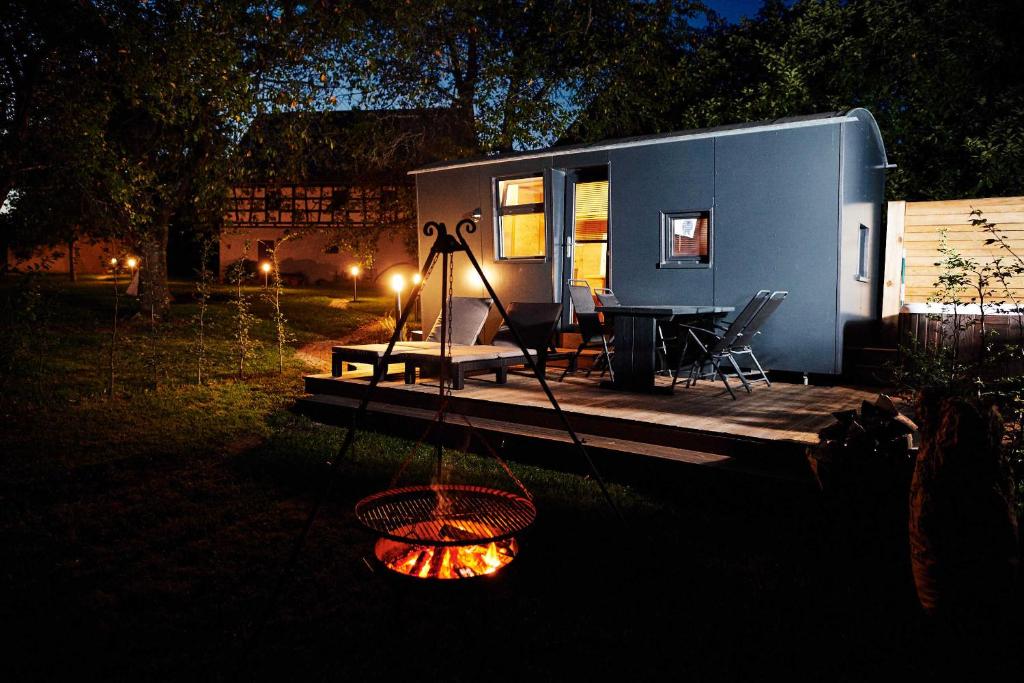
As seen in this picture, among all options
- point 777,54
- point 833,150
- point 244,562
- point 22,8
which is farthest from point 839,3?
point 244,562

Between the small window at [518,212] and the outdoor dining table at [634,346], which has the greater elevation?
the small window at [518,212]

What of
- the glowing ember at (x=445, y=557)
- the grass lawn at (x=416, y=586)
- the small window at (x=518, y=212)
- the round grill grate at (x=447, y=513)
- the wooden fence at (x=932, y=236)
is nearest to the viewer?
the grass lawn at (x=416, y=586)

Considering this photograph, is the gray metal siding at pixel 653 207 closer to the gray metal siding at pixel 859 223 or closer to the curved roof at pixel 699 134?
the curved roof at pixel 699 134

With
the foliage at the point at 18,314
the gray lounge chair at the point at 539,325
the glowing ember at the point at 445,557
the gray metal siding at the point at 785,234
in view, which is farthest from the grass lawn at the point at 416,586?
the gray metal siding at the point at 785,234

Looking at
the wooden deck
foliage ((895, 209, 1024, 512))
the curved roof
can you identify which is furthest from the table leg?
the curved roof

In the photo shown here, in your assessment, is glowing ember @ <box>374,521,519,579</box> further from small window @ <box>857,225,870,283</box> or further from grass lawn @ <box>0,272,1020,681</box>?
small window @ <box>857,225,870,283</box>

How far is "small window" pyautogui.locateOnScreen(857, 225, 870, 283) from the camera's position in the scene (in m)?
8.02

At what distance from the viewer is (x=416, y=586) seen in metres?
2.63

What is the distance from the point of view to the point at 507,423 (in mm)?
5793

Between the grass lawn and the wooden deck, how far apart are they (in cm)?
28

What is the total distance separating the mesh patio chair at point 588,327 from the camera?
24.4ft

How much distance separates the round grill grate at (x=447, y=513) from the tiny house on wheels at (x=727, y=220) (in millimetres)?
5096

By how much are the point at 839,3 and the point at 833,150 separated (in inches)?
349

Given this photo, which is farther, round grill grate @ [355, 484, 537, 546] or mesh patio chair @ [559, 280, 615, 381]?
mesh patio chair @ [559, 280, 615, 381]
